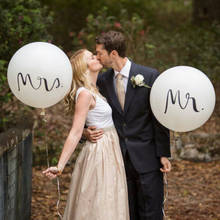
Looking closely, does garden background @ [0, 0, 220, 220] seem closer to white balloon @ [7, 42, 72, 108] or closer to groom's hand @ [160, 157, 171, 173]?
groom's hand @ [160, 157, 171, 173]

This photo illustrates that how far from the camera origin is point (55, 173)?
315cm

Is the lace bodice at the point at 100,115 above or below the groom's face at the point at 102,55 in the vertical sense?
below

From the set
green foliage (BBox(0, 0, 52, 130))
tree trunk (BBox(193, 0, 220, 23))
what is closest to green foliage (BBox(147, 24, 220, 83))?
tree trunk (BBox(193, 0, 220, 23))

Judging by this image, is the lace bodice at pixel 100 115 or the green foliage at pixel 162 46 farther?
the green foliage at pixel 162 46

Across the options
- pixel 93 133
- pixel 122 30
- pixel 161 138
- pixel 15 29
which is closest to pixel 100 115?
pixel 93 133

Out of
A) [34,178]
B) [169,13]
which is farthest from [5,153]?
[169,13]

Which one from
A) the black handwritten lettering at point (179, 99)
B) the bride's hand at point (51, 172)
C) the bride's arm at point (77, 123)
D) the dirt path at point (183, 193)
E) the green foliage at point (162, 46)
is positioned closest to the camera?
the black handwritten lettering at point (179, 99)

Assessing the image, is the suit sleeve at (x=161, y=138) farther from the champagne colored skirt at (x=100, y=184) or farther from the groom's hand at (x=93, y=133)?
the groom's hand at (x=93, y=133)

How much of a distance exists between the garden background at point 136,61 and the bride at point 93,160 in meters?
0.60

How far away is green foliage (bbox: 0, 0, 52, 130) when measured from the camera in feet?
16.9

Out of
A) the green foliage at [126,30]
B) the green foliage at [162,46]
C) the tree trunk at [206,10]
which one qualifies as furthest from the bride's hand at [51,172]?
the tree trunk at [206,10]

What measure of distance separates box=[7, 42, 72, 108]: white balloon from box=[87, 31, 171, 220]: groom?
16.8 inches

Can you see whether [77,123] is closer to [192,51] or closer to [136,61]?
[136,61]

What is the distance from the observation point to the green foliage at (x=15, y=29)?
16.9 ft
